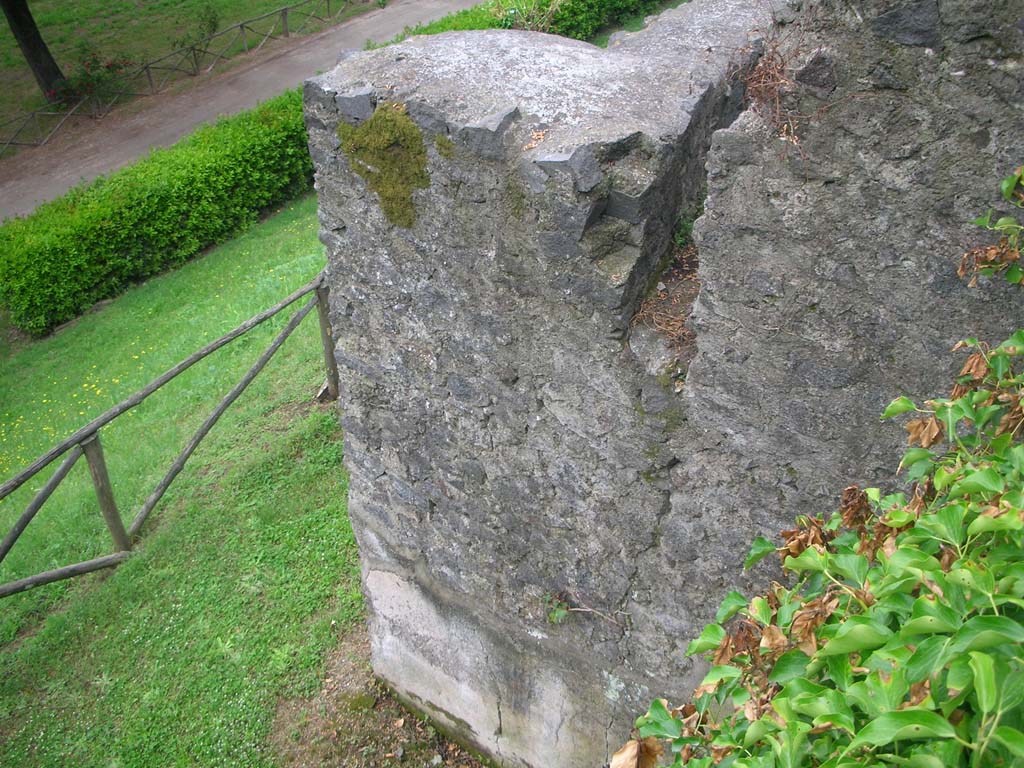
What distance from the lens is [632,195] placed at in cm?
312

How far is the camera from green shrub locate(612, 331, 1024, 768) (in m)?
1.25

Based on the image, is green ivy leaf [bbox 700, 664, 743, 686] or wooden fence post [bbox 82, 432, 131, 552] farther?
wooden fence post [bbox 82, 432, 131, 552]

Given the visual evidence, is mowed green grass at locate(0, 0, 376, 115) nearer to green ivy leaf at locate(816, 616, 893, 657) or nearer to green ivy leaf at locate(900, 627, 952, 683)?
green ivy leaf at locate(816, 616, 893, 657)

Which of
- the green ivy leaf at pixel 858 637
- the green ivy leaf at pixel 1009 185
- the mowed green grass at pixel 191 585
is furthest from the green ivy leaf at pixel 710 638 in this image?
the mowed green grass at pixel 191 585

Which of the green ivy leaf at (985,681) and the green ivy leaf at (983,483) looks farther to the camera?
the green ivy leaf at (983,483)

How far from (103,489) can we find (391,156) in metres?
4.04

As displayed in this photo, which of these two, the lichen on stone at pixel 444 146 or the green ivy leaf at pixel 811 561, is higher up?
the lichen on stone at pixel 444 146

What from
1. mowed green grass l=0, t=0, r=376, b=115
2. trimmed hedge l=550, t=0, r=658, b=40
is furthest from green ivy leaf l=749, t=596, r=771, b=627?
mowed green grass l=0, t=0, r=376, b=115

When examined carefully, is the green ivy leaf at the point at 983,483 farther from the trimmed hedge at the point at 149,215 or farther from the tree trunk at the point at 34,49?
the tree trunk at the point at 34,49

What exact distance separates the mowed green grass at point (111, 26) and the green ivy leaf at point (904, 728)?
21226mm

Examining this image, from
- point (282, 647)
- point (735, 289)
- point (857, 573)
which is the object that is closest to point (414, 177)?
point (735, 289)

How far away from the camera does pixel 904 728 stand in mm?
1225

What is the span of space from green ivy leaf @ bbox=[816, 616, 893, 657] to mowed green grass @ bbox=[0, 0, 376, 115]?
21028mm

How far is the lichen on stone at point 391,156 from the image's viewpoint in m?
3.60
